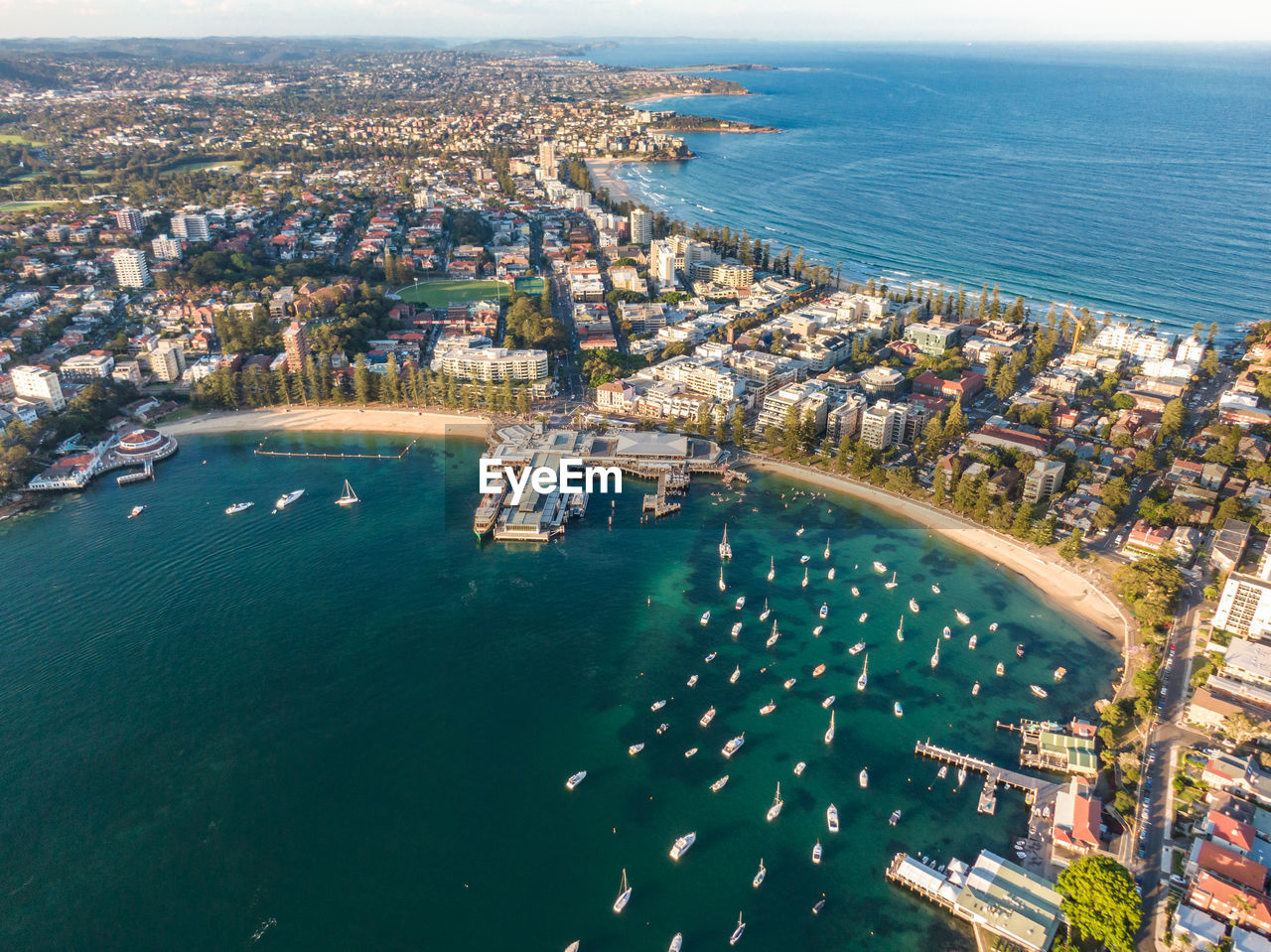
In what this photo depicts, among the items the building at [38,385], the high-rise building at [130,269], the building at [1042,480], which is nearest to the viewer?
the building at [1042,480]

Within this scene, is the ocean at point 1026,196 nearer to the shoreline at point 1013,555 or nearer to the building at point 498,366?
the shoreline at point 1013,555

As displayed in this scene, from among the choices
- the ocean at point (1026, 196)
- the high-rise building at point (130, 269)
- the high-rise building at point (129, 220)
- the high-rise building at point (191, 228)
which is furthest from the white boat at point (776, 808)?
the high-rise building at point (129, 220)

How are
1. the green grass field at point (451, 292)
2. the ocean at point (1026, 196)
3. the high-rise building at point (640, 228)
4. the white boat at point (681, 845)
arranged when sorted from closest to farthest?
the white boat at point (681, 845) → the green grass field at point (451, 292) → the ocean at point (1026, 196) → the high-rise building at point (640, 228)

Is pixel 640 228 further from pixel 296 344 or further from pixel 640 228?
pixel 296 344

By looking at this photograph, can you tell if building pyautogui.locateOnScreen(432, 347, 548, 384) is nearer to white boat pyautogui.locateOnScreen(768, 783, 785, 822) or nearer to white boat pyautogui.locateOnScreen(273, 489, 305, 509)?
white boat pyautogui.locateOnScreen(273, 489, 305, 509)

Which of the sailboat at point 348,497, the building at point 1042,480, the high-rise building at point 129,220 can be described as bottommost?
the sailboat at point 348,497

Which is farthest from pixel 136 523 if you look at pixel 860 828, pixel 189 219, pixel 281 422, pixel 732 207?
pixel 732 207

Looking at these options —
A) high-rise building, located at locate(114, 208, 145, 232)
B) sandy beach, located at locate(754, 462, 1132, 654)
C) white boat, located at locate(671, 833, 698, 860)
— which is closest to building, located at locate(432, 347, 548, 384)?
sandy beach, located at locate(754, 462, 1132, 654)
